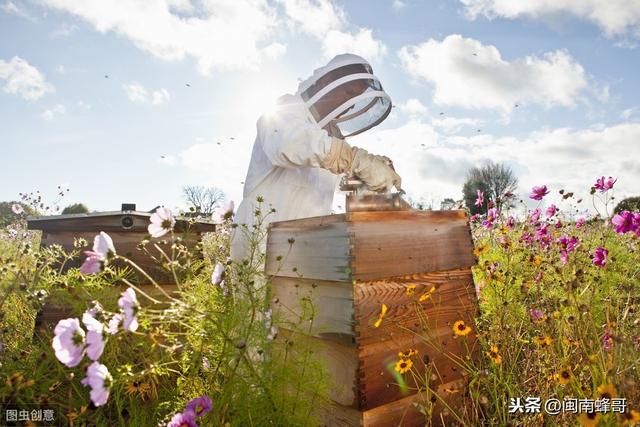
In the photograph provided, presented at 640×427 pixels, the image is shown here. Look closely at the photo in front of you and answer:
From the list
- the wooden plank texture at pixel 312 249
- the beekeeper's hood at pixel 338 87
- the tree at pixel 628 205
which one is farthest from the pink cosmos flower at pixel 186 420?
the tree at pixel 628 205

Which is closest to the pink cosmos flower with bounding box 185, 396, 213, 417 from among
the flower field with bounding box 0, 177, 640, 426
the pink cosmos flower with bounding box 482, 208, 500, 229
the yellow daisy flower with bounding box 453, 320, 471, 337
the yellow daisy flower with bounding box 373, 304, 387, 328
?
the flower field with bounding box 0, 177, 640, 426

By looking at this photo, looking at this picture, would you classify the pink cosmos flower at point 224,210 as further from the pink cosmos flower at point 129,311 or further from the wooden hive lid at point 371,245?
the pink cosmos flower at point 129,311

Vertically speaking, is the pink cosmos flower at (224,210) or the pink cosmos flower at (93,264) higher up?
the pink cosmos flower at (224,210)

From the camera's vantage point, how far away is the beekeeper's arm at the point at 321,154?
2.67 metres

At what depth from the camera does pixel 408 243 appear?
205 cm

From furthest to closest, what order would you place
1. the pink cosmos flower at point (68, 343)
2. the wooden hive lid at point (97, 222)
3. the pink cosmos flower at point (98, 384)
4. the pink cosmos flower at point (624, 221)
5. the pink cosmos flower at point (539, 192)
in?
the pink cosmos flower at point (539, 192)
the wooden hive lid at point (97, 222)
the pink cosmos flower at point (624, 221)
the pink cosmos flower at point (68, 343)
the pink cosmos flower at point (98, 384)

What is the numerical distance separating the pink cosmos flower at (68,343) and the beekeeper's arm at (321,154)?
Answer: 1.60 meters

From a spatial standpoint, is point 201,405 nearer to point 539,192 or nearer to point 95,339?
point 95,339

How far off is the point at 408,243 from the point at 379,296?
320mm

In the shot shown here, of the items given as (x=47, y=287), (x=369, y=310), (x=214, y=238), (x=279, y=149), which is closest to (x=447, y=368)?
(x=369, y=310)

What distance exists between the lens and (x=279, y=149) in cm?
272

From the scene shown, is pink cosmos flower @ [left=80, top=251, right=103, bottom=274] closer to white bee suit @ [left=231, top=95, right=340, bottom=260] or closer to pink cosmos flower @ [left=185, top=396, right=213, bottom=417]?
pink cosmos flower @ [left=185, top=396, right=213, bottom=417]

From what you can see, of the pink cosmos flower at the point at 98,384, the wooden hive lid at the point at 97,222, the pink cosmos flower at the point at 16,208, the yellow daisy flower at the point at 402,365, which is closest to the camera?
the pink cosmos flower at the point at 98,384

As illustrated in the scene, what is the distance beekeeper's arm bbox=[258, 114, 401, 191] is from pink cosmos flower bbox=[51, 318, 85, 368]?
160 centimetres
